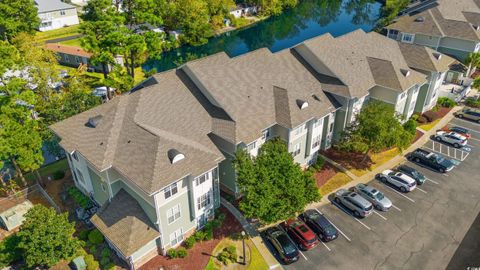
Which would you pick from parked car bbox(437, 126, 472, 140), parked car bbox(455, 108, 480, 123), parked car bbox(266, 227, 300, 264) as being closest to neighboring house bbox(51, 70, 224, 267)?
parked car bbox(266, 227, 300, 264)

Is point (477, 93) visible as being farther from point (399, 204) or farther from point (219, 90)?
point (219, 90)

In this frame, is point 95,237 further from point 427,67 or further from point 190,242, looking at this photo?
point 427,67

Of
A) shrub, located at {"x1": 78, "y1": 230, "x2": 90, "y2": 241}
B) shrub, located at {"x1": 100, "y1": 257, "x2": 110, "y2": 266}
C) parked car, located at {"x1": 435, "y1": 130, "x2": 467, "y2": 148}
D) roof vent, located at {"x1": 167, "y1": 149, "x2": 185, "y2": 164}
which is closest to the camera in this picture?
roof vent, located at {"x1": 167, "y1": 149, "x2": 185, "y2": 164}

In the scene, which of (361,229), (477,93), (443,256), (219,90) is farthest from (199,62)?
(477,93)

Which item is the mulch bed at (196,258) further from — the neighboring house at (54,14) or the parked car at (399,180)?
the neighboring house at (54,14)

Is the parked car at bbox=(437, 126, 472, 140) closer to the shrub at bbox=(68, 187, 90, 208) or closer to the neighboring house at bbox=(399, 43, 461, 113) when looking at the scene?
the neighboring house at bbox=(399, 43, 461, 113)

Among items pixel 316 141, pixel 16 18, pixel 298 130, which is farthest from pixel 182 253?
pixel 16 18

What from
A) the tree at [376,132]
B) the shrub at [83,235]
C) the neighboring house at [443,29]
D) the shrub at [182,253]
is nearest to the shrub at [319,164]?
the tree at [376,132]
